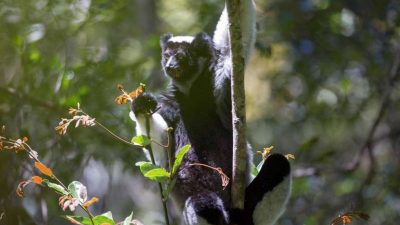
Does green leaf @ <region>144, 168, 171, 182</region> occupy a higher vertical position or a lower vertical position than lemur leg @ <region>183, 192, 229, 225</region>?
higher

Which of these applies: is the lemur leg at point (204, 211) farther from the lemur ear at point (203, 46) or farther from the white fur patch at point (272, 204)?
the lemur ear at point (203, 46)

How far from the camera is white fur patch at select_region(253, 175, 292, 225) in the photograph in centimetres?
395

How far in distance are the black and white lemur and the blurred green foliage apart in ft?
2.82

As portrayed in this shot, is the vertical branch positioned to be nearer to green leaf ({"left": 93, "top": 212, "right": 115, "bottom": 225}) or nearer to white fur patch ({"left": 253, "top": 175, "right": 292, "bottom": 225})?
white fur patch ({"left": 253, "top": 175, "right": 292, "bottom": 225})

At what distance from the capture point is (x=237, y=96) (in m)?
3.34

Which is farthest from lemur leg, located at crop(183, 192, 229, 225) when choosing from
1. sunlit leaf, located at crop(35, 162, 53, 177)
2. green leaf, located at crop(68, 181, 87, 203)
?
sunlit leaf, located at crop(35, 162, 53, 177)

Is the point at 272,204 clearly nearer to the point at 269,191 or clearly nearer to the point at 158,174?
the point at 269,191

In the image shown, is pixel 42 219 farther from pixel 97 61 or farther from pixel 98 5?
pixel 98 5

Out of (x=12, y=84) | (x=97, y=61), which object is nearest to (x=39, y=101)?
(x=12, y=84)

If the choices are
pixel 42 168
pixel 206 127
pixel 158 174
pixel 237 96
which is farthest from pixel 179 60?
pixel 42 168

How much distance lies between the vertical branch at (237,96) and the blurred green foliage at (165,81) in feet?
4.69

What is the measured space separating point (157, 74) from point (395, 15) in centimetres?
243

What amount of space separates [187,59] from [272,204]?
1.16 m

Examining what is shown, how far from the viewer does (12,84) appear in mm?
5520
